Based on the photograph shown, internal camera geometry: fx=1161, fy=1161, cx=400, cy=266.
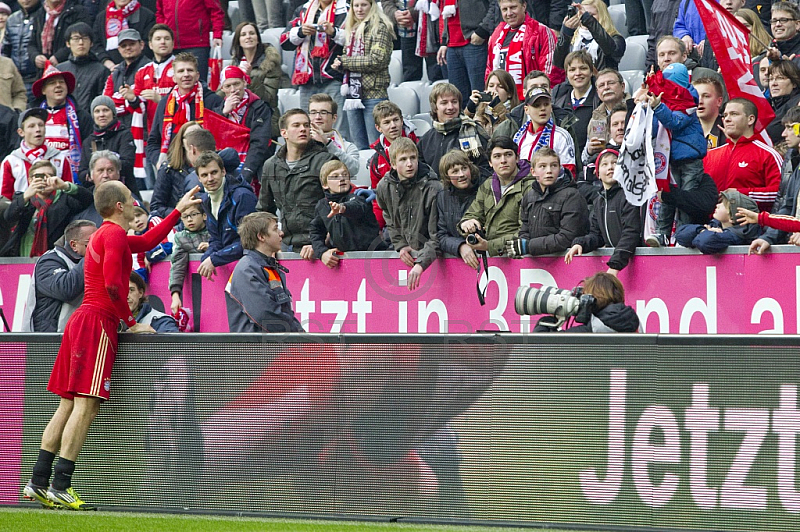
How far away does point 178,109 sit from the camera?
12789 millimetres

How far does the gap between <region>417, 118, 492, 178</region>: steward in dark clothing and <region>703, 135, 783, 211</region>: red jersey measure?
2.03 metres

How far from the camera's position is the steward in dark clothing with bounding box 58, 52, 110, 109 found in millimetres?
14680

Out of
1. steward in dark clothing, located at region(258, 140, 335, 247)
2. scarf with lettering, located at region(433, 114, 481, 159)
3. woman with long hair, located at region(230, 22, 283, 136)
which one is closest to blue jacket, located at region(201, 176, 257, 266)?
steward in dark clothing, located at region(258, 140, 335, 247)

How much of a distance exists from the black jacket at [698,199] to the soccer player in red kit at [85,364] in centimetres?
413

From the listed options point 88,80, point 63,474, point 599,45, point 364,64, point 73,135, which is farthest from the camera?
point 88,80

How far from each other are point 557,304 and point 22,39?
38.6ft

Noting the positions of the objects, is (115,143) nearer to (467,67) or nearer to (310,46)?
(310,46)

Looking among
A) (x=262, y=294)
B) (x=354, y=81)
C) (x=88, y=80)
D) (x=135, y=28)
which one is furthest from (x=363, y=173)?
(x=262, y=294)

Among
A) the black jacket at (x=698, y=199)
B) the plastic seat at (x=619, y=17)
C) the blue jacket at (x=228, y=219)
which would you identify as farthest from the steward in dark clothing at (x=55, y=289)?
the plastic seat at (x=619, y=17)

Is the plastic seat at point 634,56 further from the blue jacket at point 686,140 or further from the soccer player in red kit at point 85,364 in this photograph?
the soccer player in red kit at point 85,364

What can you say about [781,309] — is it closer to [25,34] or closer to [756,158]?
[756,158]

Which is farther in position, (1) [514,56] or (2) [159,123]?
(2) [159,123]

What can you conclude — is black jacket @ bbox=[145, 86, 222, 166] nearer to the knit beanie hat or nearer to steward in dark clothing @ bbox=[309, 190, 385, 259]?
the knit beanie hat

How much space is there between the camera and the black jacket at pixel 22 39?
16.1 m
